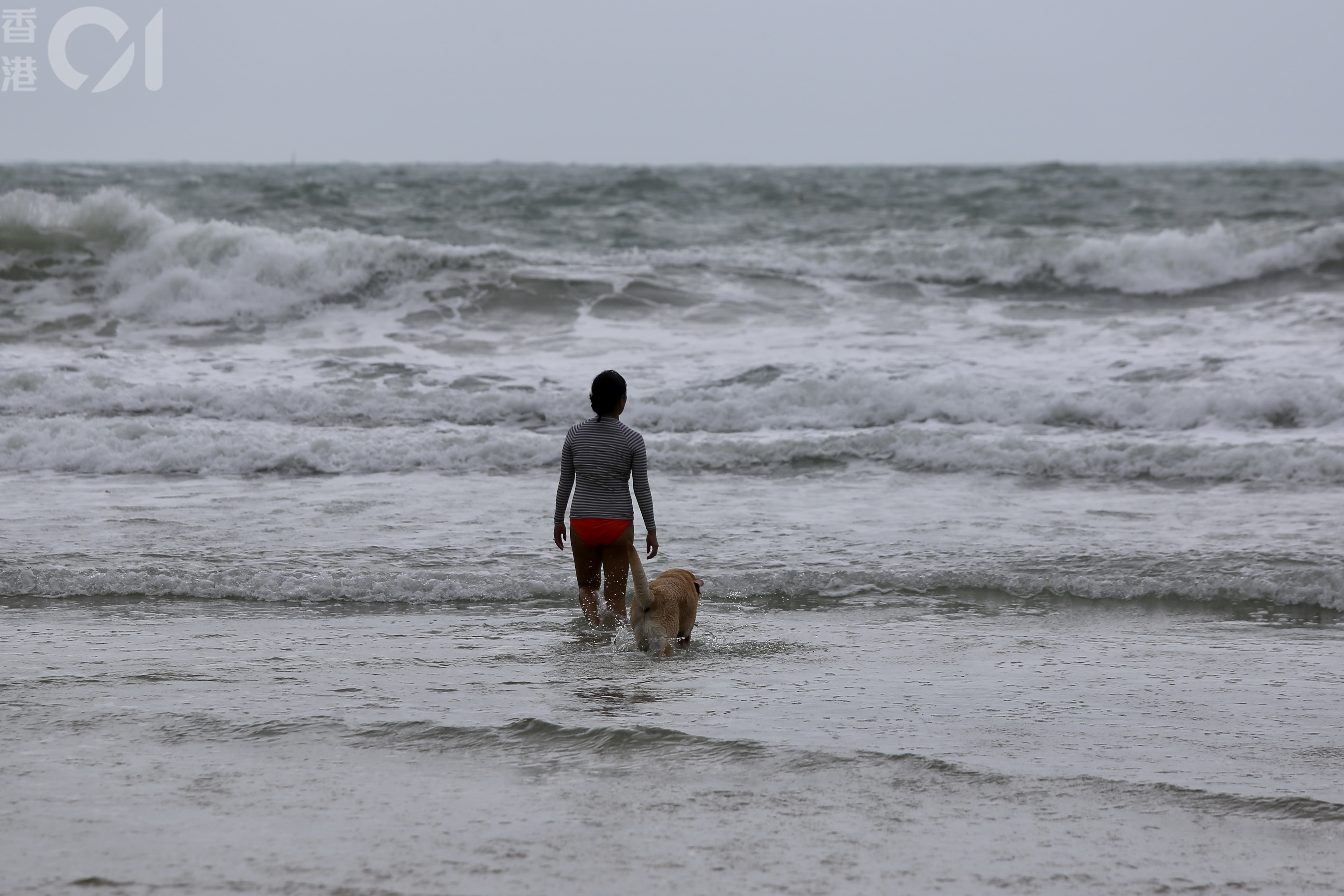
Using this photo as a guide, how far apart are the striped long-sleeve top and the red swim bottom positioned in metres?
0.02

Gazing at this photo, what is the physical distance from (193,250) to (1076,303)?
508 inches

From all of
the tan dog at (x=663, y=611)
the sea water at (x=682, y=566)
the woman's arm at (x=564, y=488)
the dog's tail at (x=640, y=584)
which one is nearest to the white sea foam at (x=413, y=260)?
the sea water at (x=682, y=566)

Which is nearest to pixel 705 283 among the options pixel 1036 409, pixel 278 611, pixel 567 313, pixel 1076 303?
pixel 567 313

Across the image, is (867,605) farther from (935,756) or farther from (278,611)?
(278,611)

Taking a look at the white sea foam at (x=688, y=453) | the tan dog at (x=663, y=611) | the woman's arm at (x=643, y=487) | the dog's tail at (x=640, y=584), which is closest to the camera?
the dog's tail at (x=640, y=584)

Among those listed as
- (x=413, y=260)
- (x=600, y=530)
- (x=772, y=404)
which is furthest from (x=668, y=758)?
(x=413, y=260)

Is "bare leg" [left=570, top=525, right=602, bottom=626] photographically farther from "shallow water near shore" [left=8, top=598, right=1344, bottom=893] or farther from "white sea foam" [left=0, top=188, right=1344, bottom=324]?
"white sea foam" [left=0, top=188, right=1344, bottom=324]

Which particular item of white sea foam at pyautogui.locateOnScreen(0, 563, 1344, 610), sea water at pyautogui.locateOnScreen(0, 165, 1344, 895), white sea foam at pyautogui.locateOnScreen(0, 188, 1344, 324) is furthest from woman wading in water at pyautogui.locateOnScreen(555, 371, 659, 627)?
white sea foam at pyautogui.locateOnScreen(0, 188, 1344, 324)

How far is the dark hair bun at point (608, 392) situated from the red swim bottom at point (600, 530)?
20.6 inches

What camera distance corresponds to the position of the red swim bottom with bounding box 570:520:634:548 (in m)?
5.37

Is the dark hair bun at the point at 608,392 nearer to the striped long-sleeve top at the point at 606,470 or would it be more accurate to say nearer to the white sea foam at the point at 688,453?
the striped long-sleeve top at the point at 606,470

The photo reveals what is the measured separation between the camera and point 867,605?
19.9 ft

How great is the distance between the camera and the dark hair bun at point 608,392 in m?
5.21

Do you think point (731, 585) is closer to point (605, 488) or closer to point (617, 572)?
point (617, 572)
